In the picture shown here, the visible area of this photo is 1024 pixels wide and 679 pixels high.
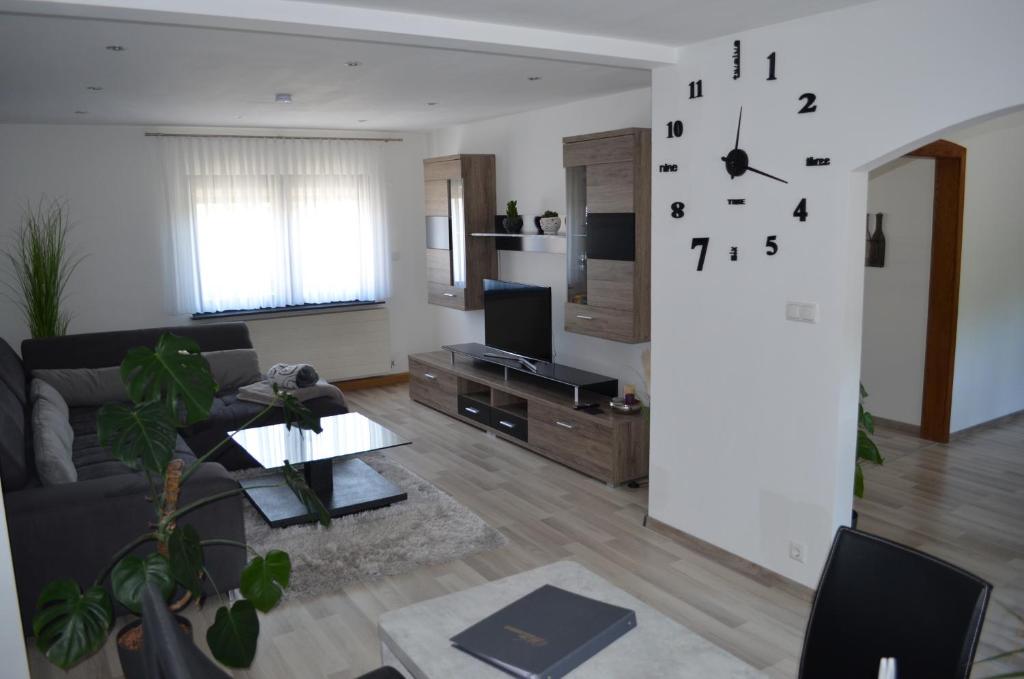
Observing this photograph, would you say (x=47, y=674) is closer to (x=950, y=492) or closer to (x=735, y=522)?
(x=735, y=522)

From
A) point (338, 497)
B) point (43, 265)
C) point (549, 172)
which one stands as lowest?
point (338, 497)

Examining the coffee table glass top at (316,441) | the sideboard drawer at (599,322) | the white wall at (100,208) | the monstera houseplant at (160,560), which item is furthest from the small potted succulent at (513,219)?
the monstera houseplant at (160,560)

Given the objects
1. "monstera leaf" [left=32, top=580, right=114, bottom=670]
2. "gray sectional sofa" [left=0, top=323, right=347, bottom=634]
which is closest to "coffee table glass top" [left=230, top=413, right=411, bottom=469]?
"gray sectional sofa" [left=0, top=323, right=347, bottom=634]

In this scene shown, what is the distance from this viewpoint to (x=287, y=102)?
5500mm

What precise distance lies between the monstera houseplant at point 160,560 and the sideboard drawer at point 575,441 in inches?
107

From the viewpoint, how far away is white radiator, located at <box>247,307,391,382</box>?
24.5 ft

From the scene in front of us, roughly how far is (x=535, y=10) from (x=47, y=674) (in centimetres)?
327

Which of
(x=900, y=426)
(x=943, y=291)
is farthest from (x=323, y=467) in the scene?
(x=943, y=291)

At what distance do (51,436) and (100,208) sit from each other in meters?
3.43

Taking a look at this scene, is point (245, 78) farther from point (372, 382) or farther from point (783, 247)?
point (372, 382)

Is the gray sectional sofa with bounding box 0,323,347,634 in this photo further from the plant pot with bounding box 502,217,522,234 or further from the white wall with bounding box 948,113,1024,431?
the white wall with bounding box 948,113,1024,431

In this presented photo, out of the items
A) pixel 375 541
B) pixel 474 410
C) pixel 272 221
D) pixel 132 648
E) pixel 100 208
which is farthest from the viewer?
pixel 272 221

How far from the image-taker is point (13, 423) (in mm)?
4098

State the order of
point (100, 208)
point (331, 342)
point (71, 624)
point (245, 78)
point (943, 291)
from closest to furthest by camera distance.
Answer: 1. point (71, 624)
2. point (245, 78)
3. point (943, 291)
4. point (100, 208)
5. point (331, 342)
